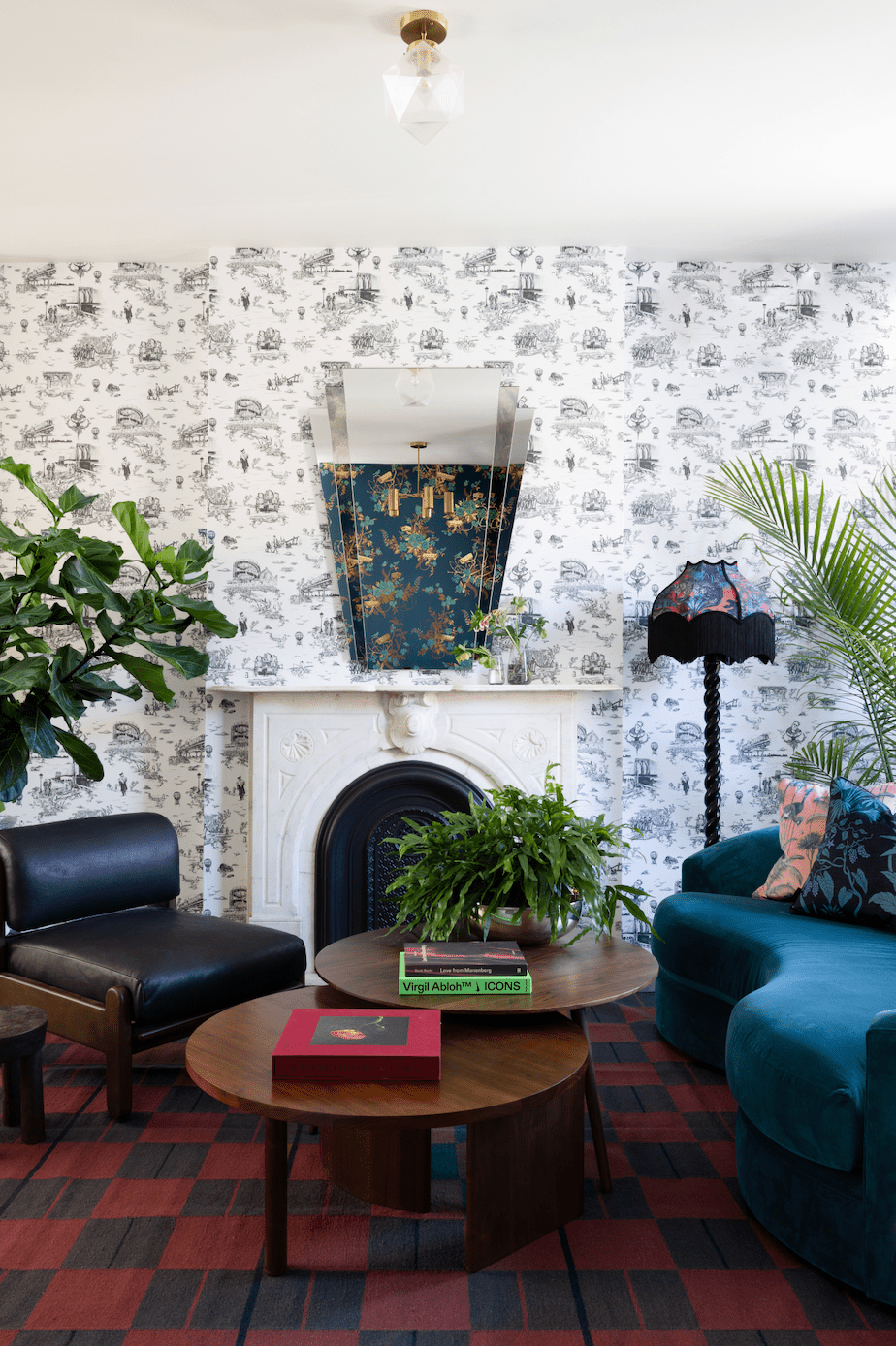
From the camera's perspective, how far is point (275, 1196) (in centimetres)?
172

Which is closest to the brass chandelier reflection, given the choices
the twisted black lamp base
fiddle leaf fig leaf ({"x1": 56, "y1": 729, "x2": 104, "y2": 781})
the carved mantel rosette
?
the carved mantel rosette

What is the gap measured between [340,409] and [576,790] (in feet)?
6.01

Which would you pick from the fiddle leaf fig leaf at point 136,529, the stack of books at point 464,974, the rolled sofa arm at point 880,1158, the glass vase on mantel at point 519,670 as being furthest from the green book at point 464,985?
the fiddle leaf fig leaf at point 136,529

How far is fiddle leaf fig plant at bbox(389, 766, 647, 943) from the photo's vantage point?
2236 millimetres

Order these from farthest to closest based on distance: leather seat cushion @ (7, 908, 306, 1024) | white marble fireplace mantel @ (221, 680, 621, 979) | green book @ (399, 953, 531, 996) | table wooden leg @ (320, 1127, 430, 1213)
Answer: white marble fireplace mantel @ (221, 680, 621, 979) < leather seat cushion @ (7, 908, 306, 1024) < green book @ (399, 953, 531, 996) < table wooden leg @ (320, 1127, 430, 1213)

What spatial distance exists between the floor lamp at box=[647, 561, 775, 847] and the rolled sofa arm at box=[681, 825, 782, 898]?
325 mm

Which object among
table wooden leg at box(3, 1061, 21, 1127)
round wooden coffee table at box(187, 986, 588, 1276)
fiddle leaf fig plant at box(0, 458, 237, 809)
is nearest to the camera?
round wooden coffee table at box(187, 986, 588, 1276)

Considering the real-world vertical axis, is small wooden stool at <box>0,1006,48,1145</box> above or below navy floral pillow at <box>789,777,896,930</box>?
below

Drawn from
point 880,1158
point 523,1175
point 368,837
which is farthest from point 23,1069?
point 880,1158

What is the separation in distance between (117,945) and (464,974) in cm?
113

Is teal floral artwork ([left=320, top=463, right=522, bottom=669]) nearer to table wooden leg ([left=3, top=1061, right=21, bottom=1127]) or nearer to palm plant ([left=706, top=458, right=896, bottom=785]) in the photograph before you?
palm plant ([left=706, top=458, right=896, bottom=785])

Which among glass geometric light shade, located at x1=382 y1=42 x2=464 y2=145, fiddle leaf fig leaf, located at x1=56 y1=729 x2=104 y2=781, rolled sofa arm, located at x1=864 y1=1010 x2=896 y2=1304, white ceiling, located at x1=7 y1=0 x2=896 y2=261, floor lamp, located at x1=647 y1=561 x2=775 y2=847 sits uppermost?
white ceiling, located at x1=7 y1=0 x2=896 y2=261

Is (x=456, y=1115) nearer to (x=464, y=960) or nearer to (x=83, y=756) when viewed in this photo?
(x=464, y=960)

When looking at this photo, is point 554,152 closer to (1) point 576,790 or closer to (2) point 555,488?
(2) point 555,488
